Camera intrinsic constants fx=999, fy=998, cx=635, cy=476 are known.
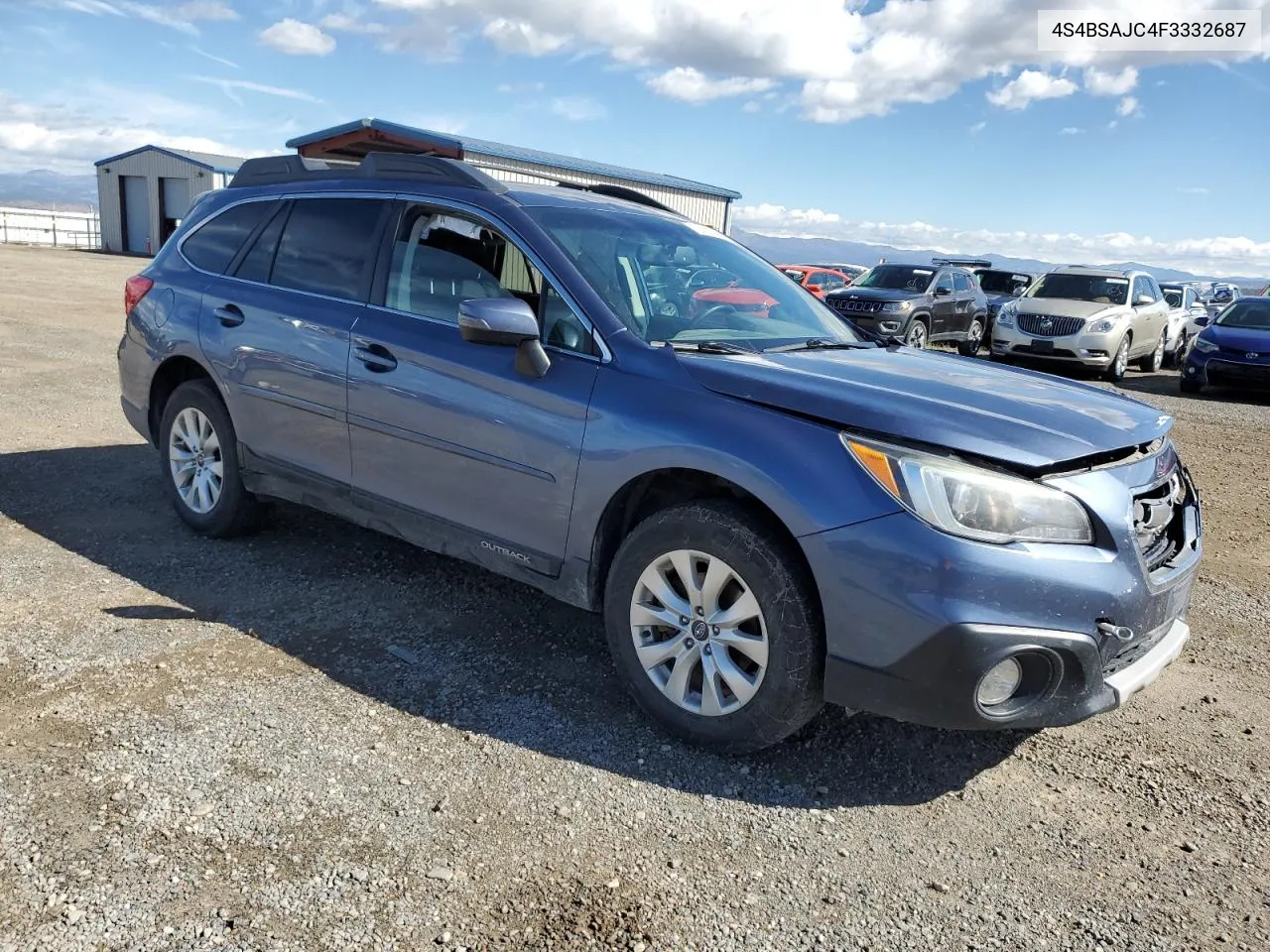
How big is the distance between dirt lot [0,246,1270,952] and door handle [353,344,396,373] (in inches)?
42.1

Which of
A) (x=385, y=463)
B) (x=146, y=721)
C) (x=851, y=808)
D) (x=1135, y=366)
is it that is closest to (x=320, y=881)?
(x=146, y=721)

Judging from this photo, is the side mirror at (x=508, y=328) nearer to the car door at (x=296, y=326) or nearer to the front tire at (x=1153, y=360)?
the car door at (x=296, y=326)

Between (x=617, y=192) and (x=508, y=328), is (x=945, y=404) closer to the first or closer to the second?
(x=508, y=328)

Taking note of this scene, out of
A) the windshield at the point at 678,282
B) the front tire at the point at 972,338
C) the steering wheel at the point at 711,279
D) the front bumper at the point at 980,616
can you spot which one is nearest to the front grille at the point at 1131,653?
the front bumper at the point at 980,616

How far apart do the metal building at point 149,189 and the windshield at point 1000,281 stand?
28.0 meters

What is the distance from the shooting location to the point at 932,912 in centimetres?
258

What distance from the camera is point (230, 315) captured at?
4.75m

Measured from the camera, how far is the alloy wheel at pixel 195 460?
Result: 498 centimetres

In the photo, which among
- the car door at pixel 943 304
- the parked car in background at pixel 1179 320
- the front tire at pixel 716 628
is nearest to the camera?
the front tire at pixel 716 628

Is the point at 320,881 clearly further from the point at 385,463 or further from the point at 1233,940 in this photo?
the point at 1233,940

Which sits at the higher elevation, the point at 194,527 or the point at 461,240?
the point at 461,240

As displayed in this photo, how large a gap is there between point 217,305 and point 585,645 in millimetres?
2482

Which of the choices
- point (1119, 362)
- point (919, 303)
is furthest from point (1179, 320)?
point (919, 303)

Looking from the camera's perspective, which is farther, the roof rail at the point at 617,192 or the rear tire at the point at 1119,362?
the rear tire at the point at 1119,362
